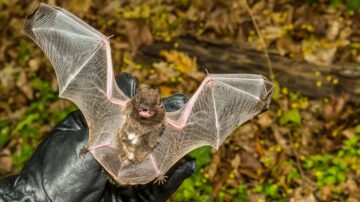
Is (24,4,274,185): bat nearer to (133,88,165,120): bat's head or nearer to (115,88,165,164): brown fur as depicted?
(115,88,165,164): brown fur

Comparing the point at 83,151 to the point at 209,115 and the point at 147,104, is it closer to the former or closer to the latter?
the point at 147,104

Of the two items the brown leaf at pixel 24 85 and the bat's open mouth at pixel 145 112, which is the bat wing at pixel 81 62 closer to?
the bat's open mouth at pixel 145 112

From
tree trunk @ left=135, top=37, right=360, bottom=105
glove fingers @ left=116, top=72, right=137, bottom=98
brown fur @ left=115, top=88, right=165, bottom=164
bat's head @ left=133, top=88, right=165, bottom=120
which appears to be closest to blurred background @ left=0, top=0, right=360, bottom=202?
tree trunk @ left=135, top=37, right=360, bottom=105

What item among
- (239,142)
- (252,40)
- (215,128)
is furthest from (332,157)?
(215,128)

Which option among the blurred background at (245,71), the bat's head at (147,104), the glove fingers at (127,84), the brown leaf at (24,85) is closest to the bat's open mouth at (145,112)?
the bat's head at (147,104)

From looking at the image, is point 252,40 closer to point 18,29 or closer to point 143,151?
point 18,29

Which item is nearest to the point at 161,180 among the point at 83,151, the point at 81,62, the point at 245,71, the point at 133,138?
→ the point at 133,138
